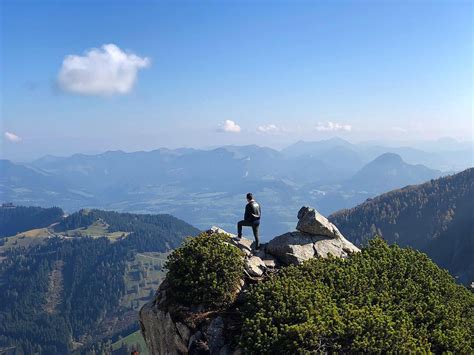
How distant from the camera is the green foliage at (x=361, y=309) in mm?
17875

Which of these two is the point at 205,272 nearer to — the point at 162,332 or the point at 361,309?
the point at 162,332

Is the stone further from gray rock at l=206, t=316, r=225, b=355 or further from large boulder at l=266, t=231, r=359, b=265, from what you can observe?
gray rock at l=206, t=316, r=225, b=355

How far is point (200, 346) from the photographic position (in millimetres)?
20797

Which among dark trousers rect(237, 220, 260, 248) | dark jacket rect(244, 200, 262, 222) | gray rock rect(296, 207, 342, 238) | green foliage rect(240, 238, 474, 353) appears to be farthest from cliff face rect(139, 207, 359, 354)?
green foliage rect(240, 238, 474, 353)

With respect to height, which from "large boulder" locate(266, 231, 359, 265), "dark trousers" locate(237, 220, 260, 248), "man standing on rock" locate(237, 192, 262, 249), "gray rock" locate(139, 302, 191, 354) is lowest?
"gray rock" locate(139, 302, 191, 354)

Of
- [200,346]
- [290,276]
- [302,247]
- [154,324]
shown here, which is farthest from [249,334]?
[302,247]

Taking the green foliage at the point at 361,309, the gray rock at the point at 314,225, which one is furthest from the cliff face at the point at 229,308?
the green foliage at the point at 361,309

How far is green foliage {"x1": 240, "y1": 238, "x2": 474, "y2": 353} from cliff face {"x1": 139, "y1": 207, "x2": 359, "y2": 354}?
6.48ft

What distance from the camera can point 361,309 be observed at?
19719 millimetres

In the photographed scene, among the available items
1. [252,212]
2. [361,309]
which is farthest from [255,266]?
[361,309]

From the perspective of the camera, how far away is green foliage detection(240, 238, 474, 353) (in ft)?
58.6

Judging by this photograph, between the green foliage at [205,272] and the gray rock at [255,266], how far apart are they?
3.85 ft

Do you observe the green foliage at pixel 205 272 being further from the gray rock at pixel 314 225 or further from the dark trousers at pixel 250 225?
the gray rock at pixel 314 225

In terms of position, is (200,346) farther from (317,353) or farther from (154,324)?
(317,353)
